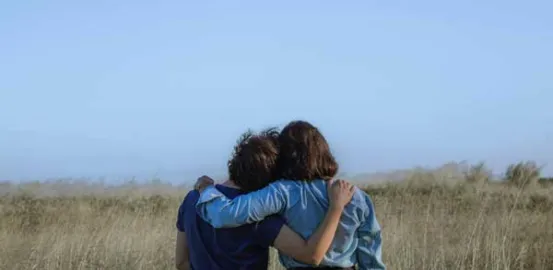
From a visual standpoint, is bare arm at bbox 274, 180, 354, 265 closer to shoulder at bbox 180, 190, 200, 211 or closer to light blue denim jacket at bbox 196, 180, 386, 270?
light blue denim jacket at bbox 196, 180, 386, 270

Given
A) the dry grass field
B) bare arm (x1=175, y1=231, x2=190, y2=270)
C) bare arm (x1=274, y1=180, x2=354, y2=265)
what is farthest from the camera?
the dry grass field

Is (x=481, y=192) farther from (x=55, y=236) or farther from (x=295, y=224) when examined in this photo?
(x=295, y=224)

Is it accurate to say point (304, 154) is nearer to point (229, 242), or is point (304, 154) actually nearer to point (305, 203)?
point (305, 203)

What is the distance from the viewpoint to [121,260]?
8375mm

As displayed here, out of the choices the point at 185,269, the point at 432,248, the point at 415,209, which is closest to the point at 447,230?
the point at 432,248

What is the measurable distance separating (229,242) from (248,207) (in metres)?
0.25

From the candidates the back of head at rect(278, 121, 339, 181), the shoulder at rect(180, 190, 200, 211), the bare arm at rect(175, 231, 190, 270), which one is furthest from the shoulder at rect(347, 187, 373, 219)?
the bare arm at rect(175, 231, 190, 270)

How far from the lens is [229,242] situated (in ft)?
11.8

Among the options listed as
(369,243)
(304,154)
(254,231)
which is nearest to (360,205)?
(369,243)

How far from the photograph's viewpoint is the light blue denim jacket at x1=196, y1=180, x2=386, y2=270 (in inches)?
136

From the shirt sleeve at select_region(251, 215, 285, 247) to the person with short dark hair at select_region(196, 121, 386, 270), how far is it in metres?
0.03

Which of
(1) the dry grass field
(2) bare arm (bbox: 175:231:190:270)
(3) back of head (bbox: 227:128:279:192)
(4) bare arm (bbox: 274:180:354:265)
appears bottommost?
(1) the dry grass field

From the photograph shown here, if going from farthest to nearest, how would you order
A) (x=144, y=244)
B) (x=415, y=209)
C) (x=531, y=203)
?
(x=531, y=203) < (x=415, y=209) < (x=144, y=244)

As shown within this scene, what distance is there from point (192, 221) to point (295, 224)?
0.52 meters
